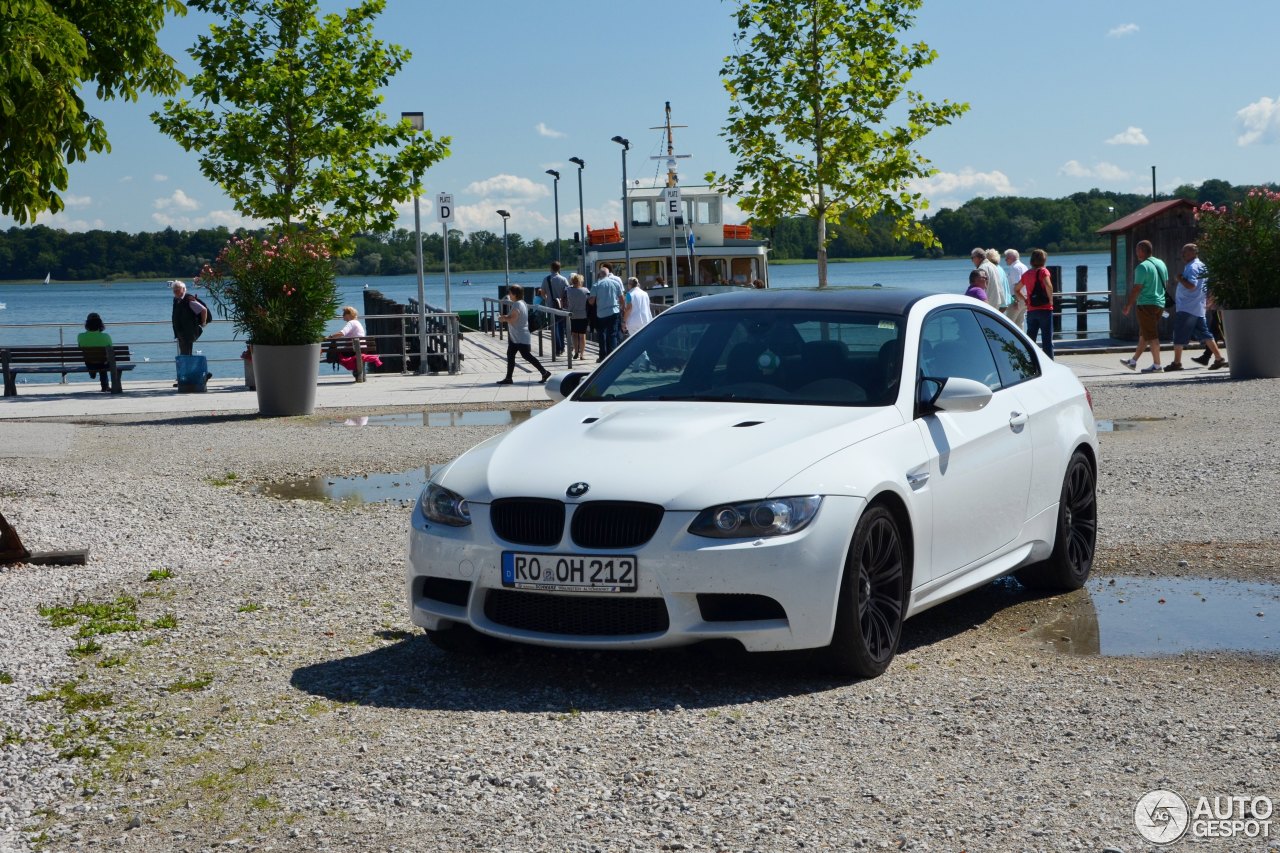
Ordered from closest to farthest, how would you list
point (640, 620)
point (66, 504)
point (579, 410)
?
1. point (640, 620)
2. point (579, 410)
3. point (66, 504)

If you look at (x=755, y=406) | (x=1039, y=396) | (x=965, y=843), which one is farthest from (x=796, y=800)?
(x=1039, y=396)

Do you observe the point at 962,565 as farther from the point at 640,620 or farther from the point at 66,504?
the point at 66,504

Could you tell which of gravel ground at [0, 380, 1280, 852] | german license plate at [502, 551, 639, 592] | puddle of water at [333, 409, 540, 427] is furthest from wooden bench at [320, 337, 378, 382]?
german license plate at [502, 551, 639, 592]

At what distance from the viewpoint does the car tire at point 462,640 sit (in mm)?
6191

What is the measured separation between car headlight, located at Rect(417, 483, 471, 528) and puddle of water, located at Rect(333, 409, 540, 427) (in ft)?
36.7

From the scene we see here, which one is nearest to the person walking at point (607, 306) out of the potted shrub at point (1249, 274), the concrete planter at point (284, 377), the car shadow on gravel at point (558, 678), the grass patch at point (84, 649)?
the concrete planter at point (284, 377)

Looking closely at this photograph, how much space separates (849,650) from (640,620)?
0.79 metres

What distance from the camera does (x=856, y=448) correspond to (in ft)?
19.7

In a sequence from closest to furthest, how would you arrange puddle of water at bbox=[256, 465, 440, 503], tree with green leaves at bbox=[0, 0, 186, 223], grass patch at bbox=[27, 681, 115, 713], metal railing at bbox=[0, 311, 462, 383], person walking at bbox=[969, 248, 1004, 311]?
1. grass patch at bbox=[27, 681, 115, 713]
2. tree with green leaves at bbox=[0, 0, 186, 223]
3. puddle of water at bbox=[256, 465, 440, 503]
4. person walking at bbox=[969, 248, 1004, 311]
5. metal railing at bbox=[0, 311, 462, 383]

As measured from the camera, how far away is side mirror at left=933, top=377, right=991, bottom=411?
6465 millimetres

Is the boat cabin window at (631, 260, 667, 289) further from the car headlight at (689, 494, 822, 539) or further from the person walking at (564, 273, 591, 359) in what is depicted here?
the car headlight at (689, 494, 822, 539)

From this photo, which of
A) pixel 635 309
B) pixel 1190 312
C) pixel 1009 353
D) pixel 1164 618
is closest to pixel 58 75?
pixel 1009 353

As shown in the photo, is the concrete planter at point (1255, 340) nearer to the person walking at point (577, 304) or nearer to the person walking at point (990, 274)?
the person walking at point (990, 274)

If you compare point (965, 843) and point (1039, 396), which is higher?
point (1039, 396)
